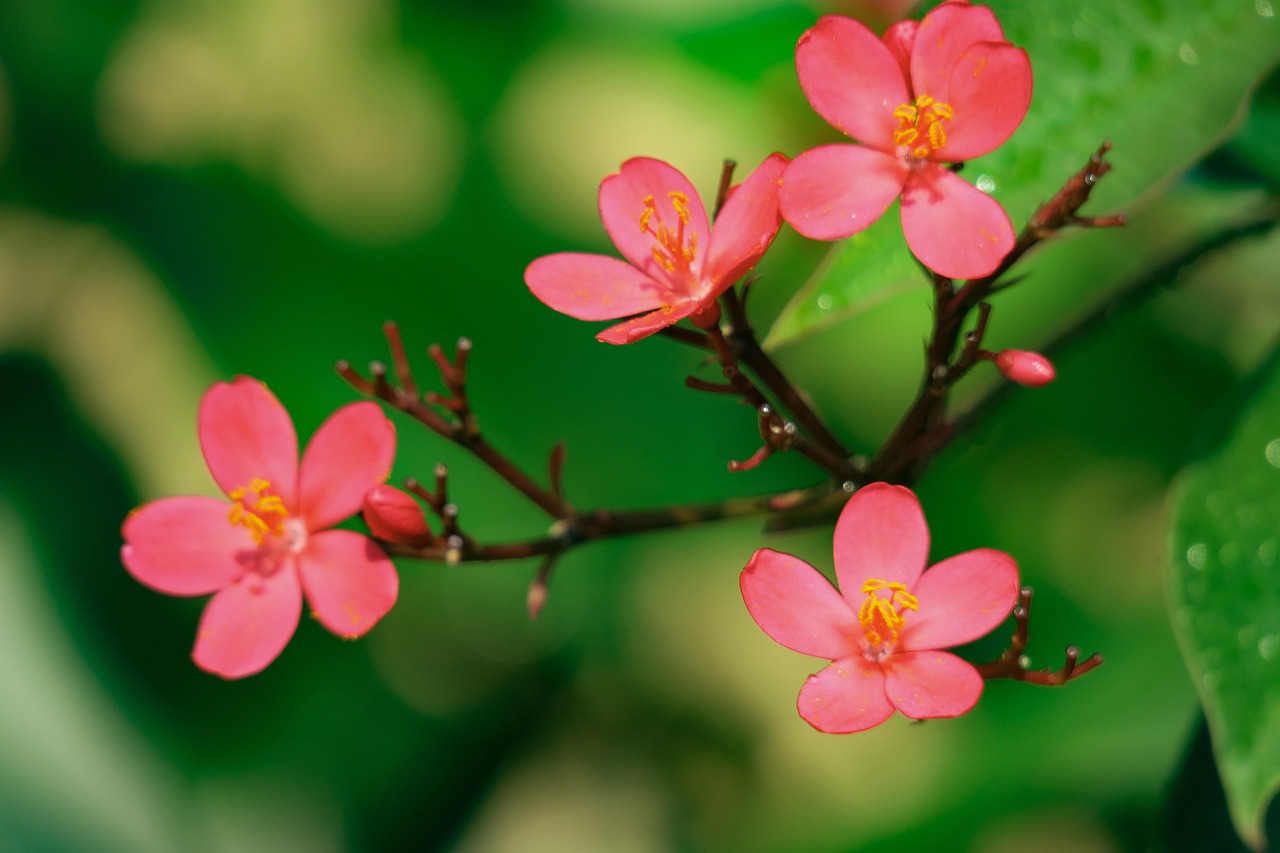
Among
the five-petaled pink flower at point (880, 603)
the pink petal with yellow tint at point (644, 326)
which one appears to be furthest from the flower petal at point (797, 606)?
the pink petal with yellow tint at point (644, 326)

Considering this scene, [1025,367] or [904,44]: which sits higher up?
[904,44]

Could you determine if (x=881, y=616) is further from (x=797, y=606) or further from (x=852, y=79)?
(x=852, y=79)

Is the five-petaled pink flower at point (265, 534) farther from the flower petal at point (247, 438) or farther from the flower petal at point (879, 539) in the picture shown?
the flower petal at point (879, 539)

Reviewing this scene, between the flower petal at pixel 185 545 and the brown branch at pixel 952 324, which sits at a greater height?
the brown branch at pixel 952 324

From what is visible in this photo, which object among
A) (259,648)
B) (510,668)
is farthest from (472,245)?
(259,648)

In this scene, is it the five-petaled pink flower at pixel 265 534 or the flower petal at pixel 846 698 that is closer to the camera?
the flower petal at pixel 846 698

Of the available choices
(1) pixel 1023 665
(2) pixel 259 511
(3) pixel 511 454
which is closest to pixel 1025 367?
(1) pixel 1023 665

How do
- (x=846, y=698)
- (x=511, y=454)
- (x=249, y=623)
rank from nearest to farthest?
(x=846, y=698) → (x=249, y=623) → (x=511, y=454)
